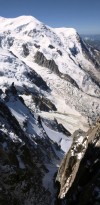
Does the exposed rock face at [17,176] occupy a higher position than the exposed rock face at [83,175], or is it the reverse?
the exposed rock face at [83,175]

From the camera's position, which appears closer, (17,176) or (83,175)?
(83,175)

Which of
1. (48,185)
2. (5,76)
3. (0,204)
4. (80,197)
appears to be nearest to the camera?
(80,197)

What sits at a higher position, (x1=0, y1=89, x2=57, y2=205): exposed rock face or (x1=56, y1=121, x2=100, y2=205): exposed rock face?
(x1=56, y1=121, x2=100, y2=205): exposed rock face

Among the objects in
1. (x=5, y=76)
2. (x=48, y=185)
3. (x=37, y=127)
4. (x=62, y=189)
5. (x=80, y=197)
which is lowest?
(x=5, y=76)

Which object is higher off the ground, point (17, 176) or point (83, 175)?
point (83, 175)

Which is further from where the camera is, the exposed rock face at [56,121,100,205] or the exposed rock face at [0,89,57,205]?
the exposed rock face at [0,89,57,205]

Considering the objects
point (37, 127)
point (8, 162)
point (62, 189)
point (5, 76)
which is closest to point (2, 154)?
point (8, 162)

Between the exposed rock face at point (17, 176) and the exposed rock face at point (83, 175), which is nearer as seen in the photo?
the exposed rock face at point (83, 175)

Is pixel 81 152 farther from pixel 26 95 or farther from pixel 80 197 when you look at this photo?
pixel 26 95
